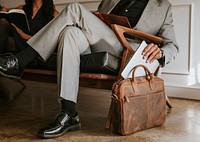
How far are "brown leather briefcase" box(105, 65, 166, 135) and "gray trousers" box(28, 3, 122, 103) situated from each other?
0.20 meters

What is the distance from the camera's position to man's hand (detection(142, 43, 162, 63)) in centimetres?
144

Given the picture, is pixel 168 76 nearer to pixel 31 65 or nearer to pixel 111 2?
pixel 111 2

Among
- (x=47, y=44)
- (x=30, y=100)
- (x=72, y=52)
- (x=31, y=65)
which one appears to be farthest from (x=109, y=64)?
(x=30, y=100)

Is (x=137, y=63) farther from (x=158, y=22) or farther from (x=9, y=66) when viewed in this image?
(x=9, y=66)

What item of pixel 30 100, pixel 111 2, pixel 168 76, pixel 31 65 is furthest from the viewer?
pixel 168 76

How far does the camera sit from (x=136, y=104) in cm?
139

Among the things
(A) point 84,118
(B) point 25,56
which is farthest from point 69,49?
(A) point 84,118

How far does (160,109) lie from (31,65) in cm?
74

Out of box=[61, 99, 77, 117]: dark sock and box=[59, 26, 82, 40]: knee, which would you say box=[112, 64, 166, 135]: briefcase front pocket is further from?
box=[59, 26, 82, 40]: knee

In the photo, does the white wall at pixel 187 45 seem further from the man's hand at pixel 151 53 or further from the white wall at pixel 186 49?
the man's hand at pixel 151 53

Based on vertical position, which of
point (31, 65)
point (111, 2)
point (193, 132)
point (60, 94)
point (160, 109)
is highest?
point (111, 2)

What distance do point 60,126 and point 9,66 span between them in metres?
0.36

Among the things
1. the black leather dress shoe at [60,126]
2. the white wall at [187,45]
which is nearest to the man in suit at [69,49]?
the black leather dress shoe at [60,126]

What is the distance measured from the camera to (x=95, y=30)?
4.94 ft
